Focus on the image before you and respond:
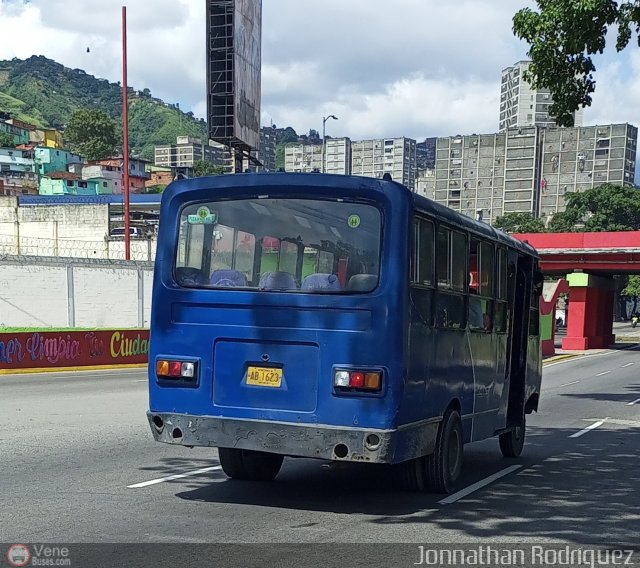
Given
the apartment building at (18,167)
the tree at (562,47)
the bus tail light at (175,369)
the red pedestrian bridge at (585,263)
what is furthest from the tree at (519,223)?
the bus tail light at (175,369)

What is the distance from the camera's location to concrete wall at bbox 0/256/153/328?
40.0m

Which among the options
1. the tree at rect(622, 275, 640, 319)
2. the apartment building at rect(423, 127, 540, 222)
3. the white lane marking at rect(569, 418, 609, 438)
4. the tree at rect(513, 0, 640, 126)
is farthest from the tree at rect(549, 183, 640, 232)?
the tree at rect(513, 0, 640, 126)

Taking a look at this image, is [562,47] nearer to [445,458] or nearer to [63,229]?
[445,458]

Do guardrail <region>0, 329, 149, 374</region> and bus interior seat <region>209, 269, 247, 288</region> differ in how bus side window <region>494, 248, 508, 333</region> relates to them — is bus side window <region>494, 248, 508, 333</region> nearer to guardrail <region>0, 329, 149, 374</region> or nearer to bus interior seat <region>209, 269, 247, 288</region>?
bus interior seat <region>209, 269, 247, 288</region>

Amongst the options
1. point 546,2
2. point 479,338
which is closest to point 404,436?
point 479,338

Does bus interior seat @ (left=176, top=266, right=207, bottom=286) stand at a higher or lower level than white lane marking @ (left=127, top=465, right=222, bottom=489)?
higher

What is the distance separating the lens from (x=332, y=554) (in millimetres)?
6629

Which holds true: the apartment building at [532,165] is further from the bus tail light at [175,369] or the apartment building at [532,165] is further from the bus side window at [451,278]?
the bus tail light at [175,369]

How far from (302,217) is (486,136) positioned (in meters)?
190

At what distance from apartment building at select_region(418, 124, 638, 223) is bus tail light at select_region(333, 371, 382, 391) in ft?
569

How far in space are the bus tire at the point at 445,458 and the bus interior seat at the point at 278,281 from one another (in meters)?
2.25

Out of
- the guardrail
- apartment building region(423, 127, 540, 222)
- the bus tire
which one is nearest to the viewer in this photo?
the bus tire

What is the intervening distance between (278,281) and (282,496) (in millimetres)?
2216

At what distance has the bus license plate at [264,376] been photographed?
8047 mm
